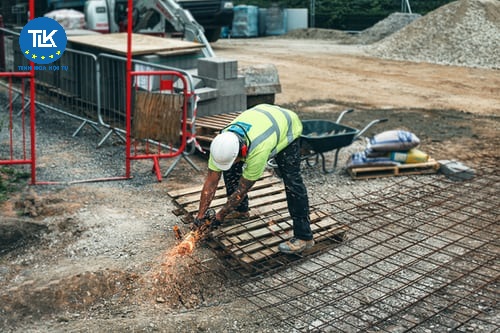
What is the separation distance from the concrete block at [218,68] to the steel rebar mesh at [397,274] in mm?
3074

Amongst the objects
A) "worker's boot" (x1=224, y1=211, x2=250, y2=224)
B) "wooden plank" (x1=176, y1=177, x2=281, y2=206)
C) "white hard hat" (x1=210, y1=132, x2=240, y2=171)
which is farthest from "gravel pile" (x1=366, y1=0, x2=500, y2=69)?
"white hard hat" (x1=210, y1=132, x2=240, y2=171)

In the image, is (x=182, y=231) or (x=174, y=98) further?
(x=174, y=98)

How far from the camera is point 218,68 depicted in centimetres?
1075

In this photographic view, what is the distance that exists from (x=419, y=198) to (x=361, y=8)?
2441 centimetres

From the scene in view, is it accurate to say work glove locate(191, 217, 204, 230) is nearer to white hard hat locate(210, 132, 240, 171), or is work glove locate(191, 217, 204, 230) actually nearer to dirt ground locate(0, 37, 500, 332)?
dirt ground locate(0, 37, 500, 332)

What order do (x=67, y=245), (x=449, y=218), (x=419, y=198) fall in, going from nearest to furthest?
(x=67, y=245) → (x=449, y=218) → (x=419, y=198)

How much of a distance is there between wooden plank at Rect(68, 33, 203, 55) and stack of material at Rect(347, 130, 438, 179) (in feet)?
12.4

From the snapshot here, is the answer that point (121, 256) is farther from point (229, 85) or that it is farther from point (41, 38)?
point (229, 85)

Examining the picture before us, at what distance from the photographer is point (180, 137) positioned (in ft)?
32.6

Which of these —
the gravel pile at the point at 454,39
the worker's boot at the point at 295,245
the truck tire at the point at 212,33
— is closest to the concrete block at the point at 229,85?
the worker's boot at the point at 295,245

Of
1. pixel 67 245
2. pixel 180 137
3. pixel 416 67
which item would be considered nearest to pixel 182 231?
pixel 67 245

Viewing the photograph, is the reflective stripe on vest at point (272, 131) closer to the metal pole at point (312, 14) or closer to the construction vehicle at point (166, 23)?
the construction vehicle at point (166, 23)

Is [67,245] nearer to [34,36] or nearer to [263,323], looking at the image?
[263,323]

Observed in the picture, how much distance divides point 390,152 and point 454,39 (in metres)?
14.3
